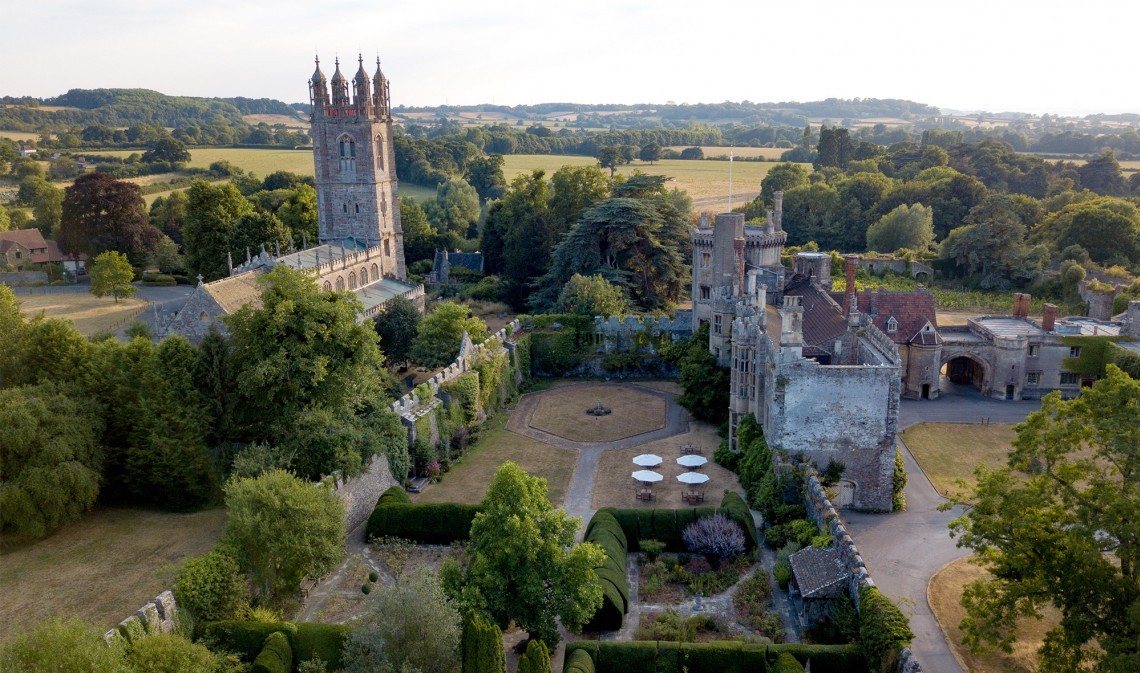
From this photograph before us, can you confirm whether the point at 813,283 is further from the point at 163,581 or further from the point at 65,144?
the point at 65,144

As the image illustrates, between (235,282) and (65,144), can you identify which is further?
(65,144)

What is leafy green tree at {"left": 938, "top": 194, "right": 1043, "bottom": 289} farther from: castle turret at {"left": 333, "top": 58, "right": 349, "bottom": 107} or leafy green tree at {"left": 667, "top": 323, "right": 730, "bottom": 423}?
castle turret at {"left": 333, "top": 58, "right": 349, "bottom": 107}

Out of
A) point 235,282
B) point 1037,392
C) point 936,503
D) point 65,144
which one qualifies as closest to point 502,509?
point 936,503

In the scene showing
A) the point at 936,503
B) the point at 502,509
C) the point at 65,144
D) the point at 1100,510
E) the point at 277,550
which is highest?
the point at 65,144

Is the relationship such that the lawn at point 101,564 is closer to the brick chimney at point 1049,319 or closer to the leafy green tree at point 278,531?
the leafy green tree at point 278,531

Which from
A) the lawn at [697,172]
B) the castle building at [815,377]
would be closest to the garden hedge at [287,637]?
the castle building at [815,377]
